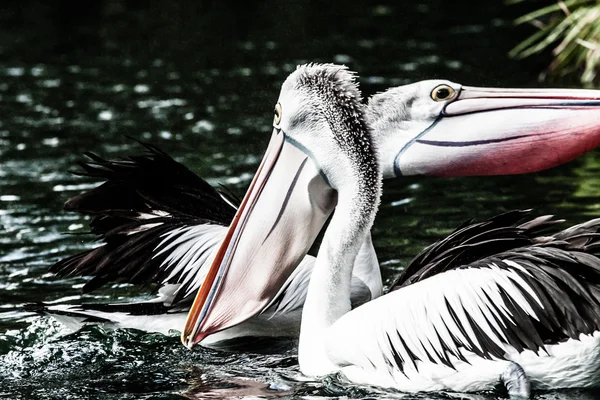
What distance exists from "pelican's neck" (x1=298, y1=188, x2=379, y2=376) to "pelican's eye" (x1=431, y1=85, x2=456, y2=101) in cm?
66

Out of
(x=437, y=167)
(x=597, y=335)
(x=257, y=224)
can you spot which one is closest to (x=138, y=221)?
(x=257, y=224)

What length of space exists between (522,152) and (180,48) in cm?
875

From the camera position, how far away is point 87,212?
18.2ft

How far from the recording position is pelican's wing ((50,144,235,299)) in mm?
5402

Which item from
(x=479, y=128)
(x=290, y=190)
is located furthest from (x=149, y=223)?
(x=479, y=128)

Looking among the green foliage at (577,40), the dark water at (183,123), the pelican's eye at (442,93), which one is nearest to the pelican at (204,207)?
the pelican's eye at (442,93)

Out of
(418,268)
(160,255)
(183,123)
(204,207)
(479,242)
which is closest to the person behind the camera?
(479,242)

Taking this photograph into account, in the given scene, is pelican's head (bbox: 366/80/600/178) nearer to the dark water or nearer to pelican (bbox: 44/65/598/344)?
pelican (bbox: 44/65/598/344)

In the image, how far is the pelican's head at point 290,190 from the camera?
4633 millimetres

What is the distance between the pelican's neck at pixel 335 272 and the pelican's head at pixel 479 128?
376 mm

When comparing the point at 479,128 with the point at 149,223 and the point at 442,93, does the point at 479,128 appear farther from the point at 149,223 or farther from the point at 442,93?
the point at 149,223

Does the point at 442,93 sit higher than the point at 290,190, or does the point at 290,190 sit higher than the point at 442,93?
the point at 442,93

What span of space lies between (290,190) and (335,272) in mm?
388

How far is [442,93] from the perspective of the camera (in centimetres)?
509
